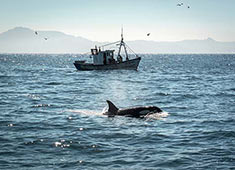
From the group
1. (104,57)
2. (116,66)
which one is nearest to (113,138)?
(116,66)

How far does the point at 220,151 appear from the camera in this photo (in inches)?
543

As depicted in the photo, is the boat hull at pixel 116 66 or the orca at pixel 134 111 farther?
the boat hull at pixel 116 66

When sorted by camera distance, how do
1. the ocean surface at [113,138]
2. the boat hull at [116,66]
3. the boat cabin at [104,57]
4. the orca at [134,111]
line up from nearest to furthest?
1. the ocean surface at [113,138]
2. the orca at [134,111]
3. the boat cabin at [104,57]
4. the boat hull at [116,66]

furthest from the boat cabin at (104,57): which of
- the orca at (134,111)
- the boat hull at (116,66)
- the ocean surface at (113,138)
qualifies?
the orca at (134,111)

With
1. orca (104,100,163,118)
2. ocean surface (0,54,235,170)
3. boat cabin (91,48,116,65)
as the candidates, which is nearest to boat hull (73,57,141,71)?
boat cabin (91,48,116,65)

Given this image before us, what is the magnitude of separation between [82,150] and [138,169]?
10.5 ft

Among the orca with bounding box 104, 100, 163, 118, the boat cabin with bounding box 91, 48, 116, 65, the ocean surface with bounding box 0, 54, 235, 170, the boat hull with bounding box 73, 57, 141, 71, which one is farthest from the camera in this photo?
the boat hull with bounding box 73, 57, 141, 71

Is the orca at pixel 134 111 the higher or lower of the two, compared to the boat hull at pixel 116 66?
lower

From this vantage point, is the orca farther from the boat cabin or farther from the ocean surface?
the boat cabin

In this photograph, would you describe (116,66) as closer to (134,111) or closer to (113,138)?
(134,111)

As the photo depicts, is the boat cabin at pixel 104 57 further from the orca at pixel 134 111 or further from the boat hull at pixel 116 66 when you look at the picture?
the orca at pixel 134 111

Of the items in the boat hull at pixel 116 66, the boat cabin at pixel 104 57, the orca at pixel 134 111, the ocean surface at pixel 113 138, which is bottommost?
the ocean surface at pixel 113 138

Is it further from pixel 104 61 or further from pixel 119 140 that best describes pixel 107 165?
pixel 104 61

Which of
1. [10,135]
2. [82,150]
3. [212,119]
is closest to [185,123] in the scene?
[212,119]
